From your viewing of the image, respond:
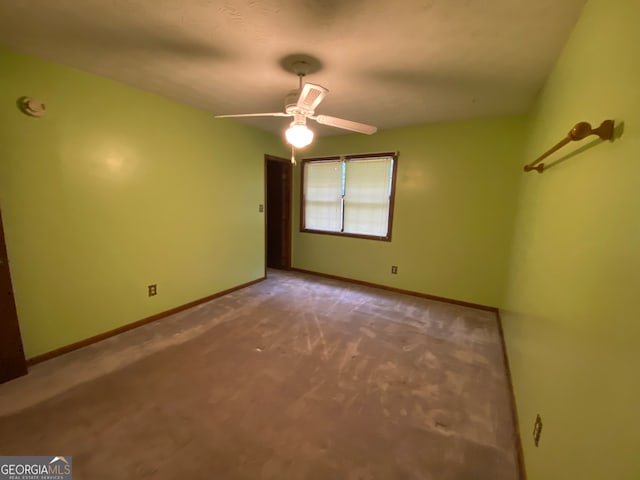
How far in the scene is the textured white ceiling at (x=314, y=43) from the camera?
1407 mm

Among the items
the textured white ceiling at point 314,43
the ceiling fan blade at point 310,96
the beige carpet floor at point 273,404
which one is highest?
the textured white ceiling at point 314,43

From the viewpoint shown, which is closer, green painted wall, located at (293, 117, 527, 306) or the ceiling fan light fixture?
the ceiling fan light fixture

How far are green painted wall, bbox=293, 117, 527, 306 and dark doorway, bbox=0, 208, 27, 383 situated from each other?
3658 mm

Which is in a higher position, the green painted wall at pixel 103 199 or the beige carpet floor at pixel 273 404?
the green painted wall at pixel 103 199

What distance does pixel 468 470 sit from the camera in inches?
54.9

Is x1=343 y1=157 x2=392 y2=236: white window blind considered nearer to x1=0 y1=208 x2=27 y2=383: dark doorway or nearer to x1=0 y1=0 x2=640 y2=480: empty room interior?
x1=0 y1=0 x2=640 y2=480: empty room interior

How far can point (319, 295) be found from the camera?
379 cm

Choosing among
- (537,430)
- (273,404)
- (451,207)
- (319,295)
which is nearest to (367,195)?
(451,207)

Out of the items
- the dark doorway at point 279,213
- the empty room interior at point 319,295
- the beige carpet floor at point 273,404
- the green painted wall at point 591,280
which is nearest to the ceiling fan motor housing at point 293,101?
the empty room interior at point 319,295

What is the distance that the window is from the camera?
3916mm

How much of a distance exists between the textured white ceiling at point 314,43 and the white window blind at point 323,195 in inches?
69.7

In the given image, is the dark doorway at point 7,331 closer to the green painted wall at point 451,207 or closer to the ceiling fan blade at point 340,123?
the ceiling fan blade at point 340,123

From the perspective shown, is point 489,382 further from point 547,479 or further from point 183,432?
point 183,432

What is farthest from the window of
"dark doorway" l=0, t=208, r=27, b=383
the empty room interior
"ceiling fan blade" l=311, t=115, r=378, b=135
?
"dark doorway" l=0, t=208, r=27, b=383
